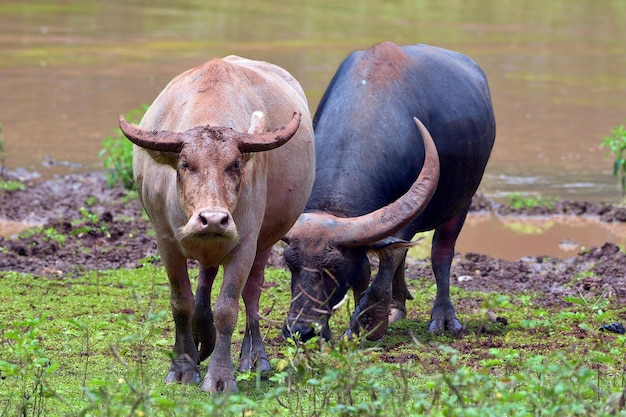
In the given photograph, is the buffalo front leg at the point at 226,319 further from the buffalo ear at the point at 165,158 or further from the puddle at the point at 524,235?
the puddle at the point at 524,235

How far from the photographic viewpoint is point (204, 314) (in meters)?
6.32

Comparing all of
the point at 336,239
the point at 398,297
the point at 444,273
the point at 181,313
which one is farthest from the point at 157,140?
the point at 444,273

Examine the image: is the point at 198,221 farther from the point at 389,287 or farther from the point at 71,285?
the point at 71,285

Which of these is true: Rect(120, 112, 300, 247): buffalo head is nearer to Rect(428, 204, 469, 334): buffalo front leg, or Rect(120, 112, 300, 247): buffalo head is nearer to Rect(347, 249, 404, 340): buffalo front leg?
Rect(347, 249, 404, 340): buffalo front leg

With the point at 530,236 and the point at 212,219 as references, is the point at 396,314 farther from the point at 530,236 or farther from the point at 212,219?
the point at 212,219

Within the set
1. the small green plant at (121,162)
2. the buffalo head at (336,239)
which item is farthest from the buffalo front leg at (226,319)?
the small green plant at (121,162)

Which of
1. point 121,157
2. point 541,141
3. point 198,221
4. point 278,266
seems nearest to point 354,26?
point 541,141

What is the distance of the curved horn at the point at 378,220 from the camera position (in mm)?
7004

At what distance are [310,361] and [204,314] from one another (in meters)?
1.48

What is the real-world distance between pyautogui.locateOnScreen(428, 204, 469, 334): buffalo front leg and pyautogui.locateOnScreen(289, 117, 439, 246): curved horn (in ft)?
3.99

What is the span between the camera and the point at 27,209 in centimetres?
1084

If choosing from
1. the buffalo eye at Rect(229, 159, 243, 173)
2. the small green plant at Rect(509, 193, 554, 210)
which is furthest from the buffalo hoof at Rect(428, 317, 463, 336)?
the small green plant at Rect(509, 193, 554, 210)

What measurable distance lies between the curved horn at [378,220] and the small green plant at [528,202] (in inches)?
184

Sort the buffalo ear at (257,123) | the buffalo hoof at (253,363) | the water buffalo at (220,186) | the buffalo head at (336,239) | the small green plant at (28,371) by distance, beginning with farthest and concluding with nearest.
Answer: the buffalo head at (336,239) → the buffalo hoof at (253,363) → the buffalo ear at (257,123) → the water buffalo at (220,186) → the small green plant at (28,371)
